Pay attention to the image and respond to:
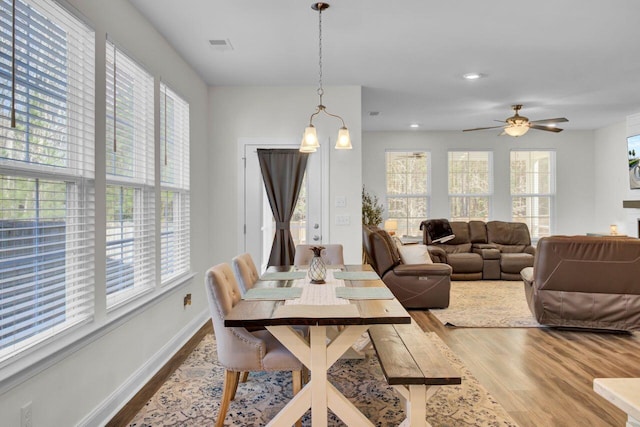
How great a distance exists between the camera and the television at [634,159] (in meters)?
6.79

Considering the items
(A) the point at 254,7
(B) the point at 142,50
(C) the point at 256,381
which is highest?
(A) the point at 254,7

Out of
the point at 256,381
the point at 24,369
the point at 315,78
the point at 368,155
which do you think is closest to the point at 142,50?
the point at 315,78

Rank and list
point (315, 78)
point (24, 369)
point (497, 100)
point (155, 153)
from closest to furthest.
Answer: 1. point (24, 369)
2. point (155, 153)
3. point (315, 78)
4. point (497, 100)

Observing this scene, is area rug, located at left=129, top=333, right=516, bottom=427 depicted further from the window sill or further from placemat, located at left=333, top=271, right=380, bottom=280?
placemat, located at left=333, top=271, right=380, bottom=280

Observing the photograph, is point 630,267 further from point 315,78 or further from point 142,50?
point 142,50

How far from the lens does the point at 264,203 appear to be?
5.07m

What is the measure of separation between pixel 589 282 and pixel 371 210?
389cm

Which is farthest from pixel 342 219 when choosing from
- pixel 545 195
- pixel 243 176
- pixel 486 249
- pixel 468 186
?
pixel 545 195

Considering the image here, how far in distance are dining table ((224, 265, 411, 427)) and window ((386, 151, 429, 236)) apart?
6.08m

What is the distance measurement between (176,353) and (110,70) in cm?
229

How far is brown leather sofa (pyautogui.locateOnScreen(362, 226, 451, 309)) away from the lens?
511 centimetres

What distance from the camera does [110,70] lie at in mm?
2732

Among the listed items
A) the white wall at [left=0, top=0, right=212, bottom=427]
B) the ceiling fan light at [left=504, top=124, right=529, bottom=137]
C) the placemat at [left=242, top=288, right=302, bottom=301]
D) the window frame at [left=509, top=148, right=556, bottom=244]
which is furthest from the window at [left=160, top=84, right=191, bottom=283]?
the window frame at [left=509, top=148, right=556, bottom=244]

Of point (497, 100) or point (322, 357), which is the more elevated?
point (497, 100)
